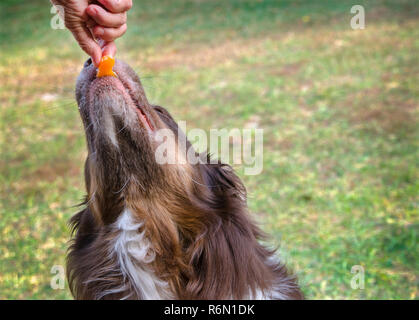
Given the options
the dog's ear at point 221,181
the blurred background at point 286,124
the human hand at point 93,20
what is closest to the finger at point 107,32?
the human hand at point 93,20

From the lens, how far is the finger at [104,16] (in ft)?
8.18

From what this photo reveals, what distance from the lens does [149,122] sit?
2.62 metres

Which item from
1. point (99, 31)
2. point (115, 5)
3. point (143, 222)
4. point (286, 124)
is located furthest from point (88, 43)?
point (286, 124)

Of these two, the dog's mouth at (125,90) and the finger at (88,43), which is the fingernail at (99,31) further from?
the dog's mouth at (125,90)

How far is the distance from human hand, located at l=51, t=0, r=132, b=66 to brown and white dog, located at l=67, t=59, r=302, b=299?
4.2 inches

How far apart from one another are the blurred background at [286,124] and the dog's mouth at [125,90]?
48 cm

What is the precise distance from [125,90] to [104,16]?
391 mm

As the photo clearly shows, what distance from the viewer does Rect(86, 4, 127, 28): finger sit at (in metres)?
2.49

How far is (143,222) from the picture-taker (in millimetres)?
2580

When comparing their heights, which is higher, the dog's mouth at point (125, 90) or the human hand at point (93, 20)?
the human hand at point (93, 20)

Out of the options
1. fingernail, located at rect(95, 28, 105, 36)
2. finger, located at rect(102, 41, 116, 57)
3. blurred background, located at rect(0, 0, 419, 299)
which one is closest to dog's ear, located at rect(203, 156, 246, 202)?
blurred background, located at rect(0, 0, 419, 299)

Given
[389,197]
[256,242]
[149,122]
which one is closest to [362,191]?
[389,197]

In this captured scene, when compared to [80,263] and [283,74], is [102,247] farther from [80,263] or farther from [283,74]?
[283,74]

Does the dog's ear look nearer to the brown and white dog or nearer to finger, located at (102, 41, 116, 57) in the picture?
the brown and white dog
